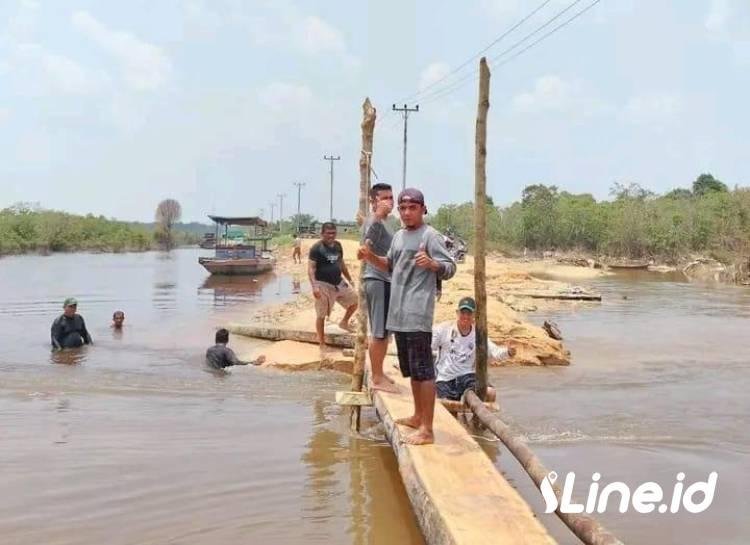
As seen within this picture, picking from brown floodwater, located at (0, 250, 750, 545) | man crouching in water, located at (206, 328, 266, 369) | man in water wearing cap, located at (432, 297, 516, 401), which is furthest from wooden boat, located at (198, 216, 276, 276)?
man in water wearing cap, located at (432, 297, 516, 401)

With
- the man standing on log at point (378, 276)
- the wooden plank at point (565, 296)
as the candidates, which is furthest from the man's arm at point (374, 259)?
the wooden plank at point (565, 296)

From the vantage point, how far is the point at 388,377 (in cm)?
710

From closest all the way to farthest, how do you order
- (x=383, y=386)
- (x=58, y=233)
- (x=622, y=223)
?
(x=383, y=386)
(x=622, y=223)
(x=58, y=233)

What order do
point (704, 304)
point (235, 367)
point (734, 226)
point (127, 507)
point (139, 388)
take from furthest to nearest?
1. point (734, 226)
2. point (704, 304)
3. point (235, 367)
4. point (139, 388)
5. point (127, 507)

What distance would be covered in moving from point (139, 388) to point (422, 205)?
17.1ft

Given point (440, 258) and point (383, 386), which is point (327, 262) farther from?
point (440, 258)

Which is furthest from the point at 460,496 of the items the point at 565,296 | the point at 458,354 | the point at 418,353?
the point at 565,296

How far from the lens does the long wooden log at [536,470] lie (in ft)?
11.5

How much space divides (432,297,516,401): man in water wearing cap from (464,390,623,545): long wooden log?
530 millimetres

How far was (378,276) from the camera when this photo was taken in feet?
20.9

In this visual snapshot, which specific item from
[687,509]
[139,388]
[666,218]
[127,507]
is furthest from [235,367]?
[666,218]

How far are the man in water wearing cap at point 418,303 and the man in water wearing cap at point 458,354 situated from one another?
7.39 feet

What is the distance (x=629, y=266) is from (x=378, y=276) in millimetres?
48739

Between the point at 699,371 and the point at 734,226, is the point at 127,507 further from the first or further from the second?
the point at 734,226
